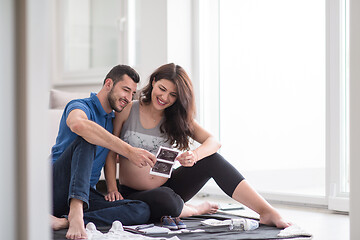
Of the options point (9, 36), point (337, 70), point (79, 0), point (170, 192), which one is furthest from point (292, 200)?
point (79, 0)

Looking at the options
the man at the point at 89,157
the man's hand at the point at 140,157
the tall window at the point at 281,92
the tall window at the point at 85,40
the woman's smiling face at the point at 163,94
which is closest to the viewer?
the man at the point at 89,157

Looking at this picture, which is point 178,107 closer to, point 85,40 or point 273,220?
point 273,220

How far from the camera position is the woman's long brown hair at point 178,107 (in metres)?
2.44

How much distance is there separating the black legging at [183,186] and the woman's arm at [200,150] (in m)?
0.05

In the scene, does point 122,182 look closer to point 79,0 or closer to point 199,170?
point 199,170

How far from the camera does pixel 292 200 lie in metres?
3.29

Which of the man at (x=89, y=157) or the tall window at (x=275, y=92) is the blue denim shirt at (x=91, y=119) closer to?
the man at (x=89, y=157)

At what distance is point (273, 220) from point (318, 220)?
500 millimetres

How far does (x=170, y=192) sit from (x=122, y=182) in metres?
0.31

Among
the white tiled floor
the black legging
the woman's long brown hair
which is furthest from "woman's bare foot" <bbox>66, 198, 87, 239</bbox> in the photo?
the white tiled floor

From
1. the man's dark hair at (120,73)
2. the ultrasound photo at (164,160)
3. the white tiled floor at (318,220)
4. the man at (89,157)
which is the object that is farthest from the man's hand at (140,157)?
the white tiled floor at (318,220)

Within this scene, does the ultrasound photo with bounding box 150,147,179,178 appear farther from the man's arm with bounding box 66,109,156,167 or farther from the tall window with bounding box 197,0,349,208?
the tall window with bounding box 197,0,349,208

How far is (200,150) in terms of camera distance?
2387 mm

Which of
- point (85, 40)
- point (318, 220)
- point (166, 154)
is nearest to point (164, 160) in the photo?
point (166, 154)
